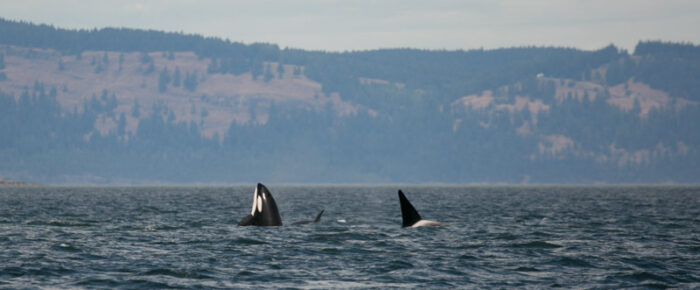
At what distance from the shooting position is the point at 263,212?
34.2 metres

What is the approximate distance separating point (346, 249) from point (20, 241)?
1100 cm

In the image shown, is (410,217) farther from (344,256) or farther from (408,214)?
(344,256)

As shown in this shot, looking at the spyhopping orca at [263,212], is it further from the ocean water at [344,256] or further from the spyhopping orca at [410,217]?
the spyhopping orca at [410,217]

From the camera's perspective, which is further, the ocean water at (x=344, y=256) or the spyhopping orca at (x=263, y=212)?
the spyhopping orca at (x=263, y=212)

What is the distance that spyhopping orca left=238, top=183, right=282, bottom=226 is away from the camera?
108 ft

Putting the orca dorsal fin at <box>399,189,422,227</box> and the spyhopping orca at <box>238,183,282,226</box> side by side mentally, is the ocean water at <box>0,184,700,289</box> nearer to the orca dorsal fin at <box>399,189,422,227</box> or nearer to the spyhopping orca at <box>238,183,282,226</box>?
the orca dorsal fin at <box>399,189,422,227</box>

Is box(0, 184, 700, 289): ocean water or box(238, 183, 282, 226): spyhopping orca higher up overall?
box(238, 183, 282, 226): spyhopping orca

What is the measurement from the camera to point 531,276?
80.6 ft

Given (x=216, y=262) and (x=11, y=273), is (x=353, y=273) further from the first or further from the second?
(x=11, y=273)

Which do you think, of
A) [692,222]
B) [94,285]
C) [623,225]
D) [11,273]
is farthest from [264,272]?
[692,222]

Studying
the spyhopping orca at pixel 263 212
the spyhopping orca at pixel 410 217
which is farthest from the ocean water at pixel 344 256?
the spyhopping orca at pixel 263 212

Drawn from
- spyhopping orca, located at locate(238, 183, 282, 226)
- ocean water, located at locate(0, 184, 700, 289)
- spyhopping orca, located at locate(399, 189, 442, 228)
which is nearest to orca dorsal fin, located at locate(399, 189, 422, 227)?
spyhopping orca, located at locate(399, 189, 442, 228)

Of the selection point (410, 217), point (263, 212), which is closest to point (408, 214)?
point (410, 217)

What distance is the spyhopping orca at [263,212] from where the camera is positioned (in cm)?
3284
